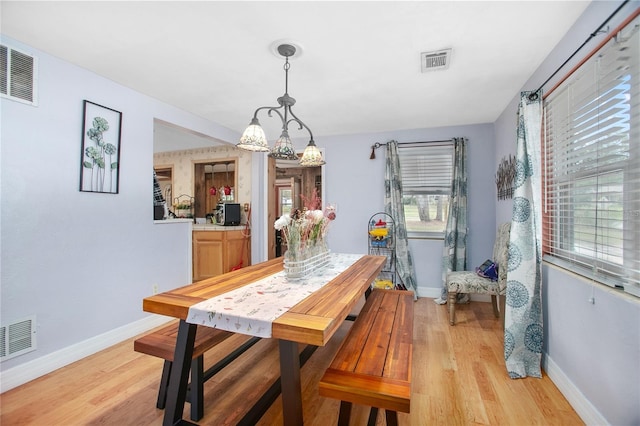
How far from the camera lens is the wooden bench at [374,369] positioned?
1127mm

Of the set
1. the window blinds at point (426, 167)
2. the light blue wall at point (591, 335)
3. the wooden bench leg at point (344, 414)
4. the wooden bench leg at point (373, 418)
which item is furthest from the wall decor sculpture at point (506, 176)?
the wooden bench leg at point (344, 414)

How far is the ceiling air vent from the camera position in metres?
2.02

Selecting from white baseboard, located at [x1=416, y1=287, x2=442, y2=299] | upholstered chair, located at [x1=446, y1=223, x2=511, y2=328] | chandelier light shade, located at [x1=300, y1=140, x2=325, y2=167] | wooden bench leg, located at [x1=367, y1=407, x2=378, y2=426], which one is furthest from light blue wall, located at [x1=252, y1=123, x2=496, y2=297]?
wooden bench leg, located at [x1=367, y1=407, x2=378, y2=426]

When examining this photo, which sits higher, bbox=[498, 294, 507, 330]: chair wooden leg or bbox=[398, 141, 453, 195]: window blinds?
bbox=[398, 141, 453, 195]: window blinds

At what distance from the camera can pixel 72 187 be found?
2203 mm

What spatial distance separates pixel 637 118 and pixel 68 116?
349cm

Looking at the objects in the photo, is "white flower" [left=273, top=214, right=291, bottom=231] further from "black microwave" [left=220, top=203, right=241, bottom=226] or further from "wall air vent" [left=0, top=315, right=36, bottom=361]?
"black microwave" [left=220, top=203, right=241, bottom=226]

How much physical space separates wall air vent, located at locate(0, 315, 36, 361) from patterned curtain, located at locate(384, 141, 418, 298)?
11.9ft

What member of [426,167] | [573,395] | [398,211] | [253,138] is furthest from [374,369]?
[426,167]

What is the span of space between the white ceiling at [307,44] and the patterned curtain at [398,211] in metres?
1.03

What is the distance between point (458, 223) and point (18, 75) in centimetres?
434

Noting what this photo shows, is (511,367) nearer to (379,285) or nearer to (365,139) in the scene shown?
(379,285)

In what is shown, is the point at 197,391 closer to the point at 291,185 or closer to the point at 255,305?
the point at 255,305

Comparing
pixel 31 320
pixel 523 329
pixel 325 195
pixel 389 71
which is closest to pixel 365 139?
pixel 325 195
